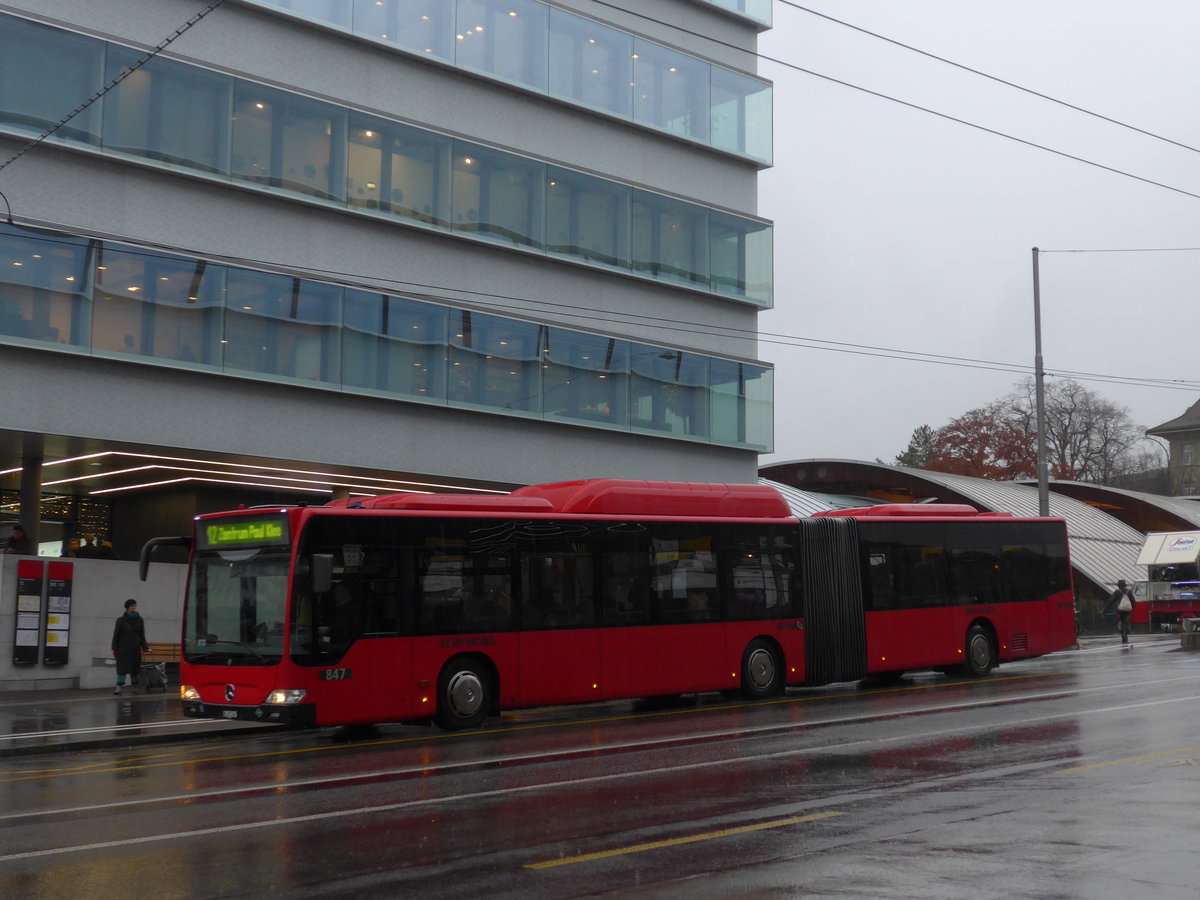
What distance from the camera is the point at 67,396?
75.2 feet

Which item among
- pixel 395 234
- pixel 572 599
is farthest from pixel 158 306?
pixel 572 599

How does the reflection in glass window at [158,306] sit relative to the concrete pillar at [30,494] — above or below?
above

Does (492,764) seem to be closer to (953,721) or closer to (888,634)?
(953,721)

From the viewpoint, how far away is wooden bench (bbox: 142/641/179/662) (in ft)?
86.6

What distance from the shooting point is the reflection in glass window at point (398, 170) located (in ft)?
88.8

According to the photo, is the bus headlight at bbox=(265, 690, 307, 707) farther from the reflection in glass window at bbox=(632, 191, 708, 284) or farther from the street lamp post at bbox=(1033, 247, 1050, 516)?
the street lamp post at bbox=(1033, 247, 1050, 516)

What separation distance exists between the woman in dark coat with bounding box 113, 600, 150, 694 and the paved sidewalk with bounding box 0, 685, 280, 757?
1.43 ft

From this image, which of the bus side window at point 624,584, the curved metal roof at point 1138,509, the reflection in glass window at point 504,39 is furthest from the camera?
the curved metal roof at point 1138,509

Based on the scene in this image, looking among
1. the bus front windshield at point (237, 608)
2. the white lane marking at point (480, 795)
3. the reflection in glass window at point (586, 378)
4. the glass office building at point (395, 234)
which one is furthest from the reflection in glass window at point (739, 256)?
the bus front windshield at point (237, 608)

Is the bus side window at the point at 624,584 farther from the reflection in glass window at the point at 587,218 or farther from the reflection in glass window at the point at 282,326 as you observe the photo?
the reflection in glass window at the point at 587,218

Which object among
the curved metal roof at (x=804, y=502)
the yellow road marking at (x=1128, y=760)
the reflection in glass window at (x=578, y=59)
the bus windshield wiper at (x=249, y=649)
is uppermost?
the reflection in glass window at (x=578, y=59)

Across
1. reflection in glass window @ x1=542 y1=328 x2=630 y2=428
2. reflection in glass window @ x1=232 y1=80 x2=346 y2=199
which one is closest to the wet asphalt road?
reflection in glass window @ x1=232 y1=80 x2=346 y2=199

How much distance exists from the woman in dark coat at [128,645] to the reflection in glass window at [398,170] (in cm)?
959

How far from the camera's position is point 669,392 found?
32.6 metres
